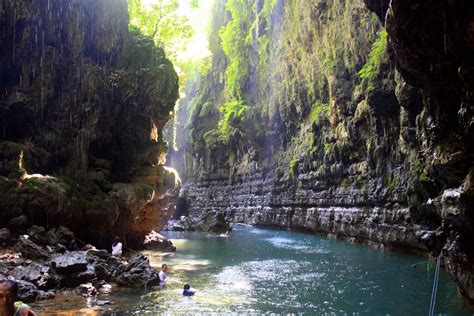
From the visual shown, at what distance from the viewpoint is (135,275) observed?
48.5 feet

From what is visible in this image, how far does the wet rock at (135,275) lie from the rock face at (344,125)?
935 cm

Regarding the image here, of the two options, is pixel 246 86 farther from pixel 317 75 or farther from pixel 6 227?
pixel 6 227

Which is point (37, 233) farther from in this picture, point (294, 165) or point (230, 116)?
point (230, 116)

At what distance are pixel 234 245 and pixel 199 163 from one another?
1500 inches

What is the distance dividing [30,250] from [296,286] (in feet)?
30.1

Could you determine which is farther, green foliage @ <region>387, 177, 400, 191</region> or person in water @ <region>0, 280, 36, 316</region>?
green foliage @ <region>387, 177, 400, 191</region>

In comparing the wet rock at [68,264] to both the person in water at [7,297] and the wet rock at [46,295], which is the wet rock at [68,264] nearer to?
the wet rock at [46,295]

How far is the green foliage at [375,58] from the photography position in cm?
2688

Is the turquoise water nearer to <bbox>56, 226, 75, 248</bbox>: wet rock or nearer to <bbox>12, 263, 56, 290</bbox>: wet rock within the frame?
<bbox>12, 263, 56, 290</bbox>: wet rock

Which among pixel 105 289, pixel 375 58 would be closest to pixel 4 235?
pixel 105 289

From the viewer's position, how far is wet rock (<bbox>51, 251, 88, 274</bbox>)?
1355cm

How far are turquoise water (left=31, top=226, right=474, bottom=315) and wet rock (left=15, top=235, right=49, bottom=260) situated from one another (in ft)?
10.7

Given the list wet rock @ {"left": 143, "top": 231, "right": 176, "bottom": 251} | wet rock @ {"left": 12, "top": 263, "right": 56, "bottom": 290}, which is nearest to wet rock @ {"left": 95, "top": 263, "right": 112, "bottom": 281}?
wet rock @ {"left": 12, "top": 263, "right": 56, "bottom": 290}

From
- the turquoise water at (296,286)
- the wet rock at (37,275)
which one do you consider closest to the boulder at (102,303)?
the turquoise water at (296,286)
